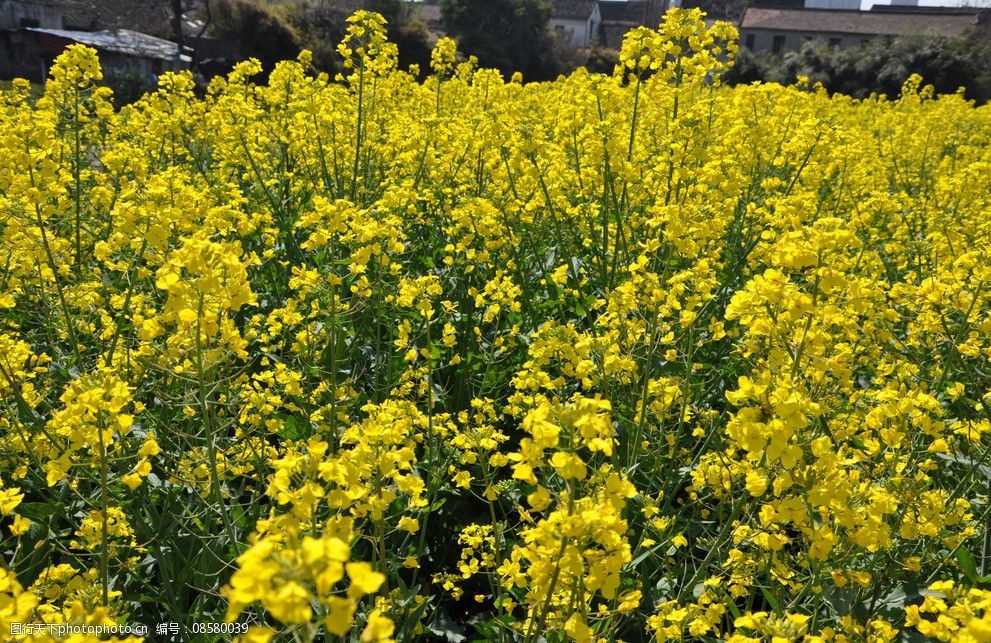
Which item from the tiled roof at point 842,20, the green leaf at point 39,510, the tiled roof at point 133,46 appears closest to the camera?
the green leaf at point 39,510

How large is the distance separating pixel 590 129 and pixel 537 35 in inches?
1224

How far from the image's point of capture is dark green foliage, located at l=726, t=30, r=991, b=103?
23.1m

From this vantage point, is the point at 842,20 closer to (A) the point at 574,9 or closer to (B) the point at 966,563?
(A) the point at 574,9

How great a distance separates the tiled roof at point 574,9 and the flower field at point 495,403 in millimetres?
53290

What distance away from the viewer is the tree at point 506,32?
103 feet

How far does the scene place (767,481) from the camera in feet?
6.28

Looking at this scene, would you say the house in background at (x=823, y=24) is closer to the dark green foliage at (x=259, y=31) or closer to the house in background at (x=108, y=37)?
the dark green foliage at (x=259, y=31)

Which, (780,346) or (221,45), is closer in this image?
(780,346)

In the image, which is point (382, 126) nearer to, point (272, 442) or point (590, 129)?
point (590, 129)

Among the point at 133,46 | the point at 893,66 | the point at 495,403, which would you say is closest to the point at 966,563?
the point at 495,403

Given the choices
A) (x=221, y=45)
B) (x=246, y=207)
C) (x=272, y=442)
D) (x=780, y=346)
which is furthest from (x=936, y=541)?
(x=221, y=45)

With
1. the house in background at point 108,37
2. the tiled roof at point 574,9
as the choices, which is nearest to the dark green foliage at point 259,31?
the house in background at point 108,37

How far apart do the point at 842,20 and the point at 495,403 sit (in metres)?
46.1

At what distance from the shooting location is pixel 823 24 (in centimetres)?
4184
